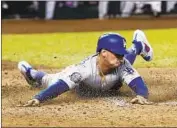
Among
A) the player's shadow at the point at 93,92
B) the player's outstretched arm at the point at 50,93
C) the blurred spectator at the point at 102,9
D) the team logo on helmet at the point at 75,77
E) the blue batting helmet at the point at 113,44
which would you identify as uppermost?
the blue batting helmet at the point at 113,44

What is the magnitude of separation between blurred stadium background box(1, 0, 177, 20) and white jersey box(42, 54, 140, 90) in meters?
9.00

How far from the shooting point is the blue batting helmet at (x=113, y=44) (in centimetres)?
418

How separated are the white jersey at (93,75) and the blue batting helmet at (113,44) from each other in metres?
0.18

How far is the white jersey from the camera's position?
430 cm

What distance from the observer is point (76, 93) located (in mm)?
4629

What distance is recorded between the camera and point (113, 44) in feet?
13.8

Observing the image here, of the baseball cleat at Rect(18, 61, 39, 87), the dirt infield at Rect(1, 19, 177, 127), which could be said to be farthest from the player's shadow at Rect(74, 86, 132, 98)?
the baseball cleat at Rect(18, 61, 39, 87)

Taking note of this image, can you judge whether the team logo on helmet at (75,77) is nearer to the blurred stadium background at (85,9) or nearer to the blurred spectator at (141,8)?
the blurred stadium background at (85,9)

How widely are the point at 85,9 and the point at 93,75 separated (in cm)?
946

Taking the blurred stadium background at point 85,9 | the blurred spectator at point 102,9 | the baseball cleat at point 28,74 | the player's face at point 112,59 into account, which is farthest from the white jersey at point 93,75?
the blurred spectator at point 102,9

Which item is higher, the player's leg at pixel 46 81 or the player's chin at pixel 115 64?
the player's chin at pixel 115 64

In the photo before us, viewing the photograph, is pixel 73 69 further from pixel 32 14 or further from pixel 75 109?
pixel 32 14

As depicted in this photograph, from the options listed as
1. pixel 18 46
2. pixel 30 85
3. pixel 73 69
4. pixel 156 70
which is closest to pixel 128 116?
pixel 73 69

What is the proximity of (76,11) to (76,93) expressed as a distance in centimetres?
923
